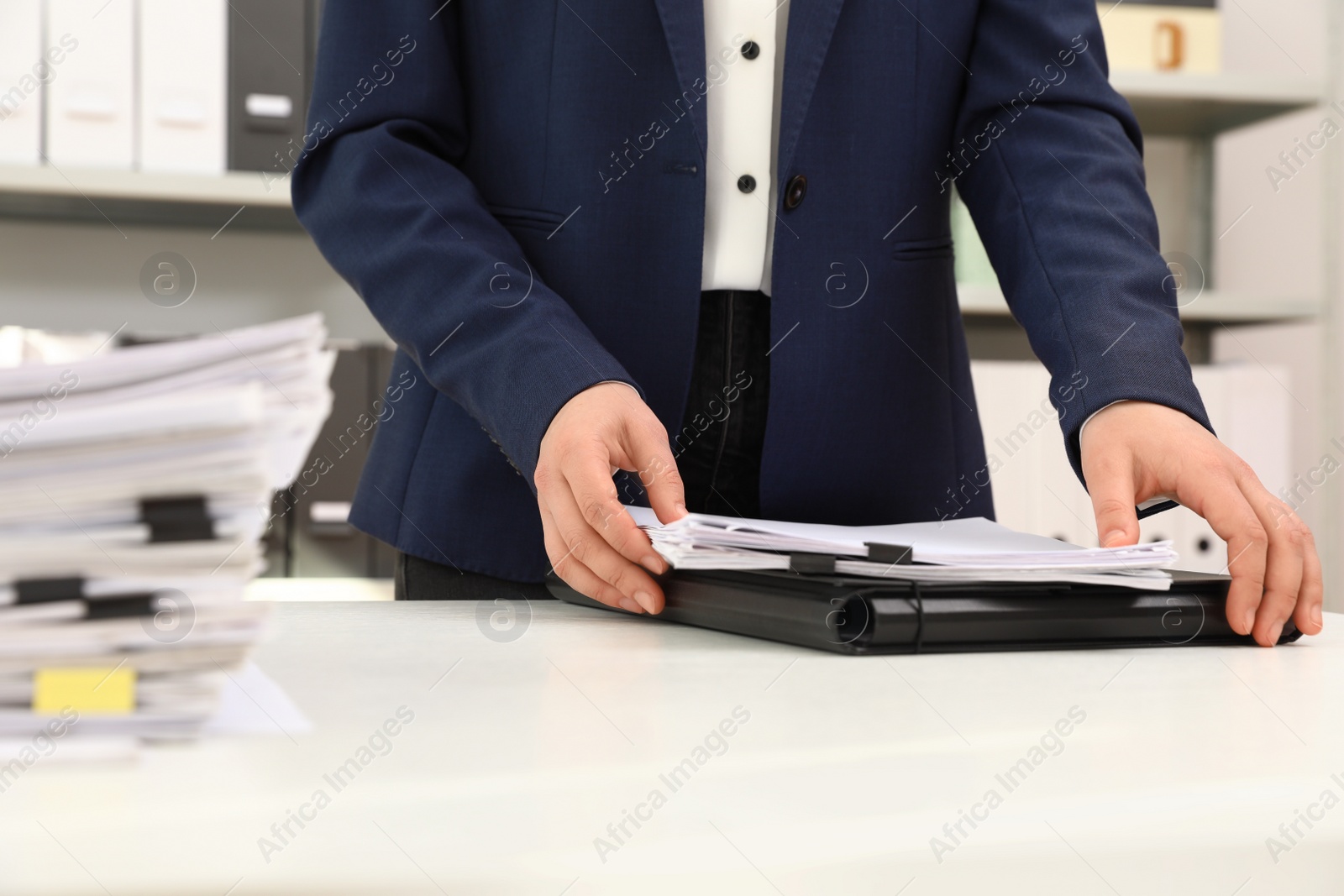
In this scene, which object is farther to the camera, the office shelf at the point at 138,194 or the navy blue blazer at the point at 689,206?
the office shelf at the point at 138,194

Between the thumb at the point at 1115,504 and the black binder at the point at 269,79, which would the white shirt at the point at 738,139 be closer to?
the thumb at the point at 1115,504

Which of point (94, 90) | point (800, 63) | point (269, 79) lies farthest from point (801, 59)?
point (94, 90)

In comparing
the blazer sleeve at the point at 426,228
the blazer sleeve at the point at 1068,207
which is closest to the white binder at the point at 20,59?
the blazer sleeve at the point at 426,228

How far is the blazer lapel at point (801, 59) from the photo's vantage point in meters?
0.94

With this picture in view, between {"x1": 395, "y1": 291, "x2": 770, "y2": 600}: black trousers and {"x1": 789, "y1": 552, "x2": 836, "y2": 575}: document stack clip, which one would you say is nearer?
{"x1": 789, "y1": 552, "x2": 836, "y2": 575}: document stack clip

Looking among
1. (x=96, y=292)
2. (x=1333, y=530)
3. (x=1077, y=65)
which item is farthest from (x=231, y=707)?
Answer: (x=1333, y=530)

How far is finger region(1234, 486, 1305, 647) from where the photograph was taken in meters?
0.64

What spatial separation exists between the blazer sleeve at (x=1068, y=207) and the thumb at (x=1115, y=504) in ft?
0.18

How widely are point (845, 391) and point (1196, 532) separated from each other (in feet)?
4.45

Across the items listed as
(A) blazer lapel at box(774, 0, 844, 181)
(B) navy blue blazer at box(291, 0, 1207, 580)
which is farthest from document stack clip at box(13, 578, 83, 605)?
(A) blazer lapel at box(774, 0, 844, 181)

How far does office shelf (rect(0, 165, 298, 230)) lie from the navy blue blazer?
0.86 m

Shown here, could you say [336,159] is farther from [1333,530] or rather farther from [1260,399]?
[1333,530]

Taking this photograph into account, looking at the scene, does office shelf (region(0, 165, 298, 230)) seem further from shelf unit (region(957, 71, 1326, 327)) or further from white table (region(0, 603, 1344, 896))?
white table (region(0, 603, 1344, 896))

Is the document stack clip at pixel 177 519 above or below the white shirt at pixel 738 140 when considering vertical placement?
below
